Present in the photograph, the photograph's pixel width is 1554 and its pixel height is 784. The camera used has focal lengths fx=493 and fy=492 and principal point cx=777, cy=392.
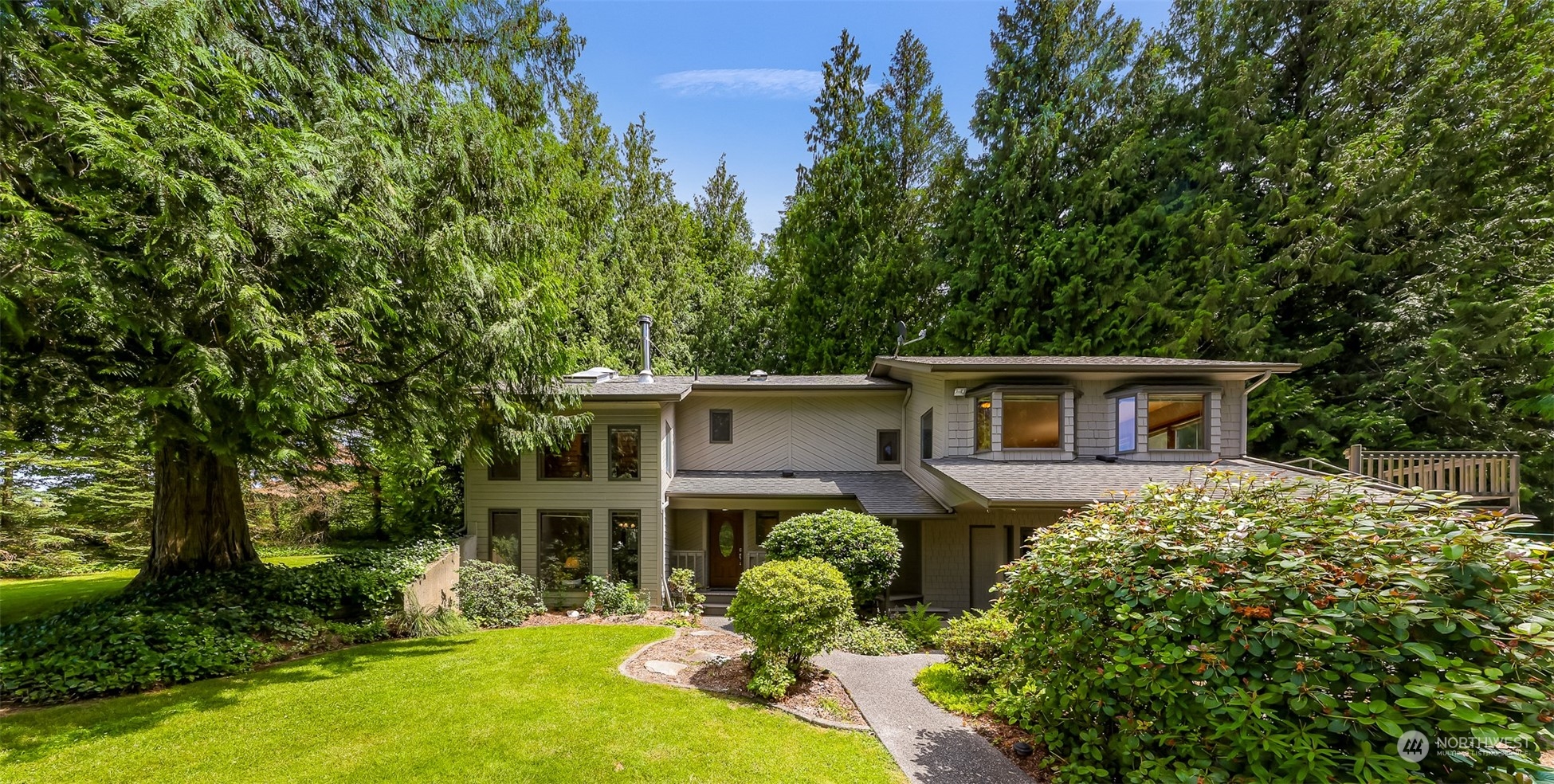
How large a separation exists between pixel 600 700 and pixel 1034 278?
16.2 m

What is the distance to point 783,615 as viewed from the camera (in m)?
5.44

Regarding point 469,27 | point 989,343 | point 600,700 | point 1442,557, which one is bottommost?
point 600,700

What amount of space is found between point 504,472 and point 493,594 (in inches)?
108

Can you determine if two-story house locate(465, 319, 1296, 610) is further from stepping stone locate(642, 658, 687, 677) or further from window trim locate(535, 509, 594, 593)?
stepping stone locate(642, 658, 687, 677)

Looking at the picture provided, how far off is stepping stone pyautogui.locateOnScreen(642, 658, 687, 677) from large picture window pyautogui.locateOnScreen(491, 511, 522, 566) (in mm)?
5678

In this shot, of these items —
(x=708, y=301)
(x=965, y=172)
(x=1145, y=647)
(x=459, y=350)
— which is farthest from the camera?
(x=708, y=301)

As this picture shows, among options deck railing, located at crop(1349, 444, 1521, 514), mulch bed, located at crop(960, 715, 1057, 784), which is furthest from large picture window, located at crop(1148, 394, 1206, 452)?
mulch bed, located at crop(960, 715, 1057, 784)

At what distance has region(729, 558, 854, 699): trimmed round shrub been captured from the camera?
5473 millimetres

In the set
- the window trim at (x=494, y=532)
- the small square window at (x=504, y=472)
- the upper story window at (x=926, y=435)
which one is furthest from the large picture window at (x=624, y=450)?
the upper story window at (x=926, y=435)

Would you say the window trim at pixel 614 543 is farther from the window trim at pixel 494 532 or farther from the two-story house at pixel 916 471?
the window trim at pixel 494 532

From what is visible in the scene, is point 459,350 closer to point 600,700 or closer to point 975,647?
point 600,700

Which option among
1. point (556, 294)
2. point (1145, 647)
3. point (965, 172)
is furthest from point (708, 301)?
point (1145, 647)

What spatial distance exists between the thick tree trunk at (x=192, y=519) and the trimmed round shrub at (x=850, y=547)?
830 centimetres

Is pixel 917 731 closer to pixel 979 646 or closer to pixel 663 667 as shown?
pixel 979 646
